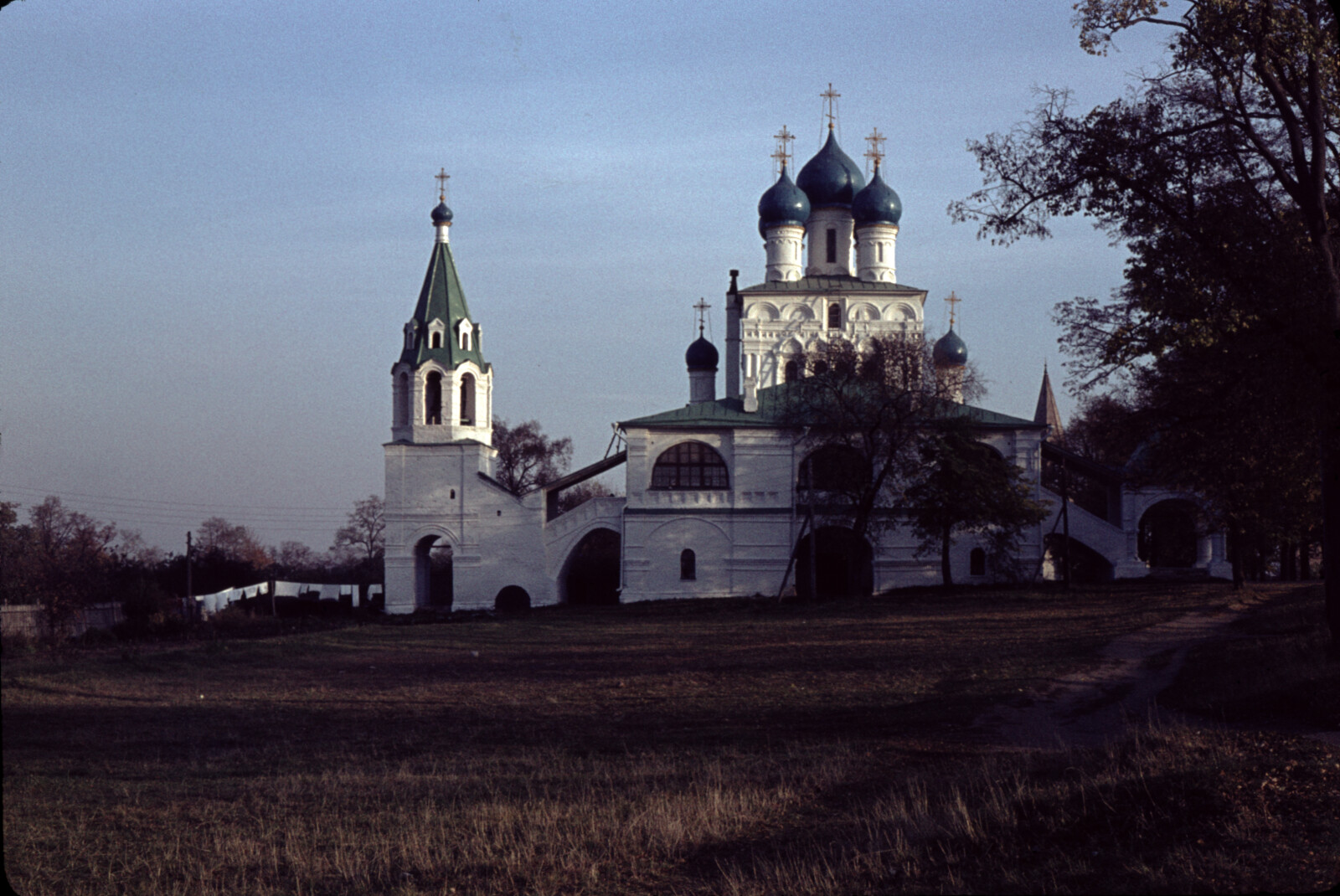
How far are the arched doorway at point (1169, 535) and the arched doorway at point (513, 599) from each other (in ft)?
72.7

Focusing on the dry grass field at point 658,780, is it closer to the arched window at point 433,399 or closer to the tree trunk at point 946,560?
the tree trunk at point 946,560

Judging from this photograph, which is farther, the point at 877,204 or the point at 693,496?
the point at 877,204

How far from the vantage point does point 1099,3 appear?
1369 centimetres

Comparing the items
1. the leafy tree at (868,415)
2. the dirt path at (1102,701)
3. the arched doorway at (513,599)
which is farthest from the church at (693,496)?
the dirt path at (1102,701)

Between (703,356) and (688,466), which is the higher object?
(703,356)

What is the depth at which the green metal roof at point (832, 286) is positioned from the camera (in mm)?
49081

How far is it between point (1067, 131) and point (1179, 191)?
1447 mm

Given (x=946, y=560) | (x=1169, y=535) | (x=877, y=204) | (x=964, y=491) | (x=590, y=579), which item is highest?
(x=877, y=204)

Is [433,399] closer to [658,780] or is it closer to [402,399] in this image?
[402,399]

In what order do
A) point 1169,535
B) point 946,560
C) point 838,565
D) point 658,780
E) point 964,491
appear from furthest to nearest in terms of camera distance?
point 838,565 → point 1169,535 → point 946,560 → point 964,491 → point 658,780

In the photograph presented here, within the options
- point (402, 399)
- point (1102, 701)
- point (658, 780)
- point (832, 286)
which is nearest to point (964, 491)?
point (832, 286)

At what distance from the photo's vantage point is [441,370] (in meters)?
46.2

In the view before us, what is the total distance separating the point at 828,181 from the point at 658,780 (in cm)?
4310

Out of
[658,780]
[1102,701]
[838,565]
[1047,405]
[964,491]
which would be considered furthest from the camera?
[1047,405]
